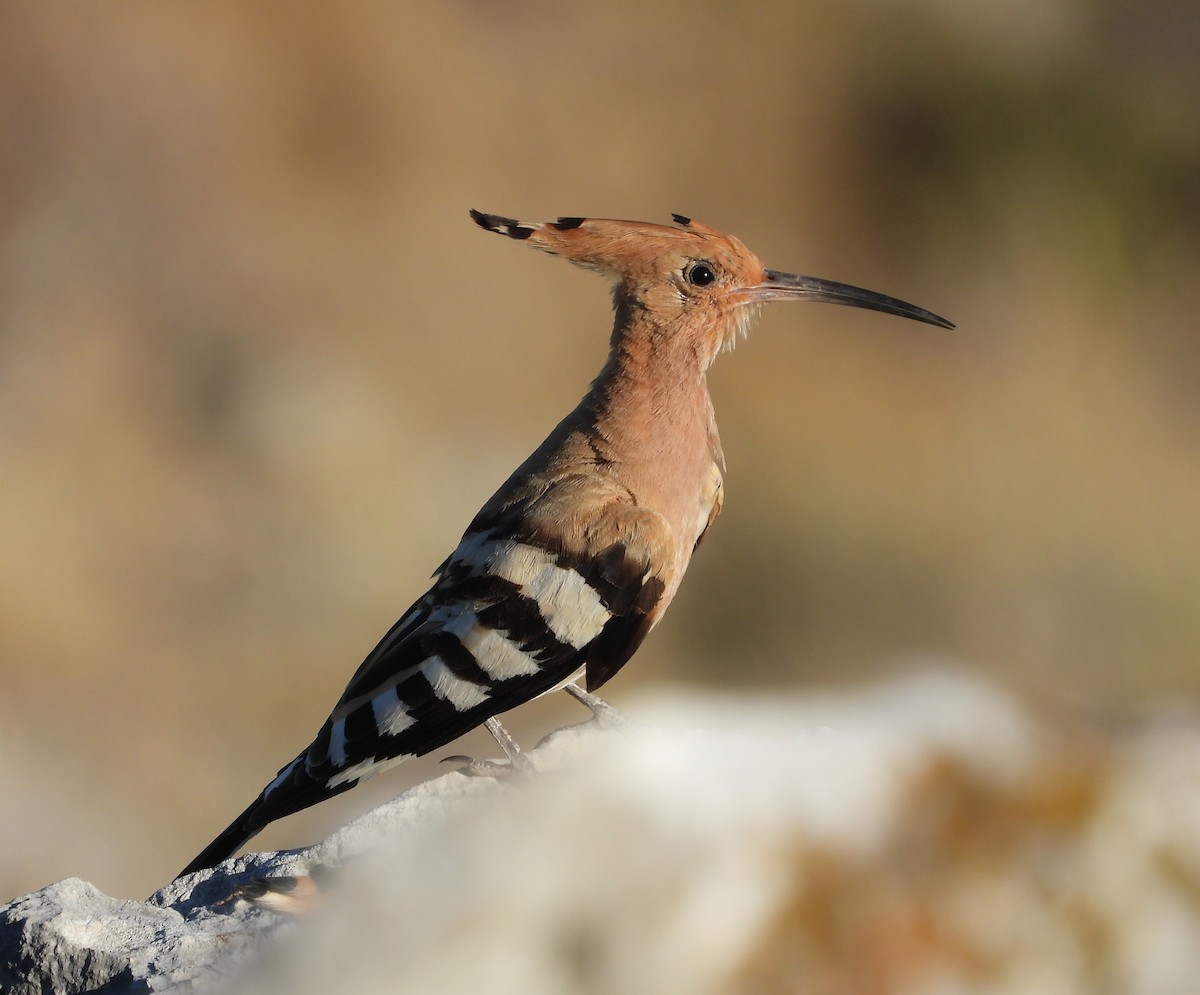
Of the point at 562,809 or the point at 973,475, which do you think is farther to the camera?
the point at 973,475

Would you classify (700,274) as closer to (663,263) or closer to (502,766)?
(663,263)

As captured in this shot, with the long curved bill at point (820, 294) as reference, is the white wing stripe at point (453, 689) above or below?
below

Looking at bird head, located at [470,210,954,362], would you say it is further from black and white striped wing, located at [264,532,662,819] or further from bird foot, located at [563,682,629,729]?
bird foot, located at [563,682,629,729]

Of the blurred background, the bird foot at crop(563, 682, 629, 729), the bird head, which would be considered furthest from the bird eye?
the blurred background

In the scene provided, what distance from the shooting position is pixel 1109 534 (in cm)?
507

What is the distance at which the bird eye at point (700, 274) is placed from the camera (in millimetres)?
2094

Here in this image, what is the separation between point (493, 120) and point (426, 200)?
0.43m

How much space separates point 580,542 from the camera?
6.49 ft

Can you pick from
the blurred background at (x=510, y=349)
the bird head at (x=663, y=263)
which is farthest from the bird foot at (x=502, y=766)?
the blurred background at (x=510, y=349)

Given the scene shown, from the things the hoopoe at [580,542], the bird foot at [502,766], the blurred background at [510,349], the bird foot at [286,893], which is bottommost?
the bird foot at [286,893]

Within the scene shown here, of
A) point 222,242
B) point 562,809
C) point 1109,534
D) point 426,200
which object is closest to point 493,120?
point 426,200

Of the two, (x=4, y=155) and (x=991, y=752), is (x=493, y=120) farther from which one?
(x=991, y=752)

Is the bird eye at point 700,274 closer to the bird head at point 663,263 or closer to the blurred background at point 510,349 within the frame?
the bird head at point 663,263

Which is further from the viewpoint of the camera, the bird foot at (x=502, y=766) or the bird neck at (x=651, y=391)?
the bird neck at (x=651, y=391)
